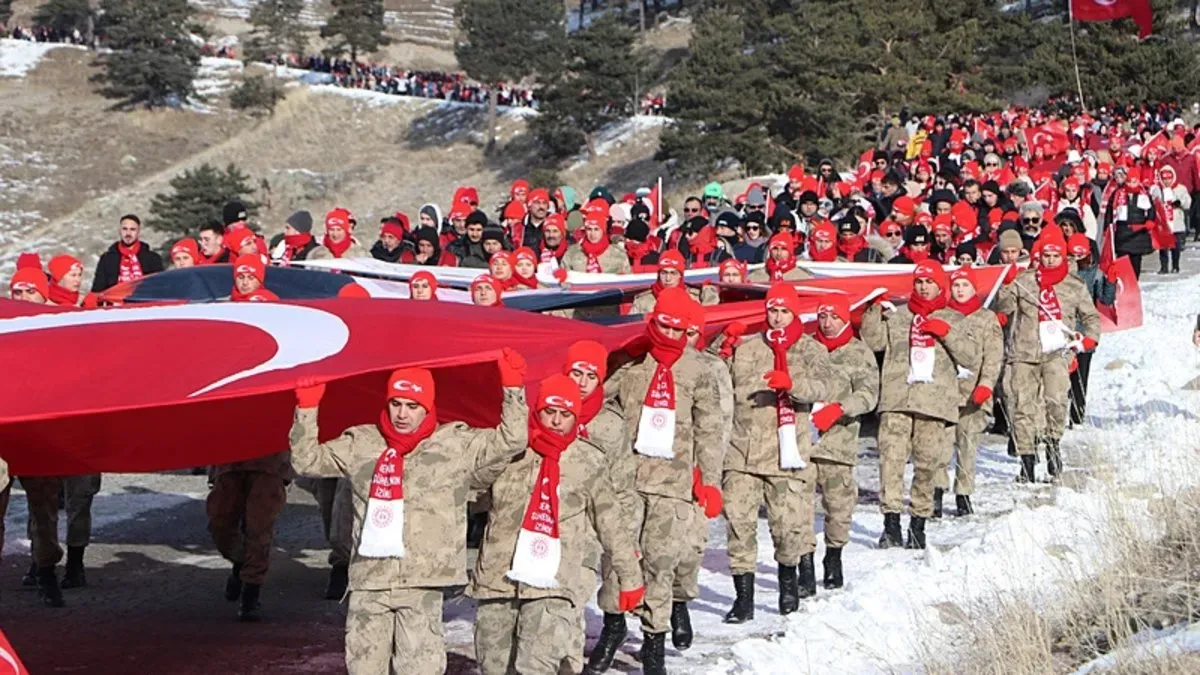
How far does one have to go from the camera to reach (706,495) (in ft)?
31.0

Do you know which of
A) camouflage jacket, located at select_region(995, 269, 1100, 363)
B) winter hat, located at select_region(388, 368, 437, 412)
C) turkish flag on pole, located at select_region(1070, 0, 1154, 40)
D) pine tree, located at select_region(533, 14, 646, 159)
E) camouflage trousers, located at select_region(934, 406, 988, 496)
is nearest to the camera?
winter hat, located at select_region(388, 368, 437, 412)

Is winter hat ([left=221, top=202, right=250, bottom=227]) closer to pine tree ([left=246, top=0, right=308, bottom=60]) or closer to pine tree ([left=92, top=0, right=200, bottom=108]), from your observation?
pine tree ([left=92, top=0, right=200, bottom=108])

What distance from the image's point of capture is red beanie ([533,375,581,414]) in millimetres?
7617

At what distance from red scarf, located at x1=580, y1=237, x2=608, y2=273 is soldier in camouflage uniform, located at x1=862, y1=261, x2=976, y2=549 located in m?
3.54

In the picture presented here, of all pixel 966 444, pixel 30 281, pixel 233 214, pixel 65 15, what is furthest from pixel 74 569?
pixel 65 15

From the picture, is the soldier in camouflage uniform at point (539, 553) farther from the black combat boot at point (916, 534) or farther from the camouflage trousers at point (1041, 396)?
the camouflage trousers at point (1041, 396)

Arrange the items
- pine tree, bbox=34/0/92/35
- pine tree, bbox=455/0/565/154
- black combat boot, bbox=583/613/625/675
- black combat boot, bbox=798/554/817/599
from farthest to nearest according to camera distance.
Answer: pine tree, bbox=34/0/92/35, pine tree, bbox=455/0/565/154, black combat boot, bbox=798/554/817/599, black combat boot, bbox=583/613/625/675

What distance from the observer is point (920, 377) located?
471 inches

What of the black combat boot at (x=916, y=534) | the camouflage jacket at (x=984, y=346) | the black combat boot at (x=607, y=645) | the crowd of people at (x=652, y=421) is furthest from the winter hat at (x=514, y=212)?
the black combat boot at (x=607, y=645)

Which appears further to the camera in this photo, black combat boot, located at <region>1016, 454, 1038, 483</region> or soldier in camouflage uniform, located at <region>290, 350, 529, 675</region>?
black combat boot, located at <region>1016, 454, 1038, 483</region>

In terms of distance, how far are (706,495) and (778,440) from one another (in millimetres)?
1028

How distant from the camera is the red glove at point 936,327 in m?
11.9

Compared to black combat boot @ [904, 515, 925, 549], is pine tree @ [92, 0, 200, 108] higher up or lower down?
higher up

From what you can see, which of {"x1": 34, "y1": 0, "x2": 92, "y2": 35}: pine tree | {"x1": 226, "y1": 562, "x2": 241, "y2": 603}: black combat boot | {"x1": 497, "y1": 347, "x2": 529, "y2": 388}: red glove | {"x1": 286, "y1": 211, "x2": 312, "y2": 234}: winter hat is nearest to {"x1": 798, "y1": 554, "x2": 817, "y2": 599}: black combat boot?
{"x1": 226, "y1": 562, "x2": 241, "y2": 603}: black combat boot
